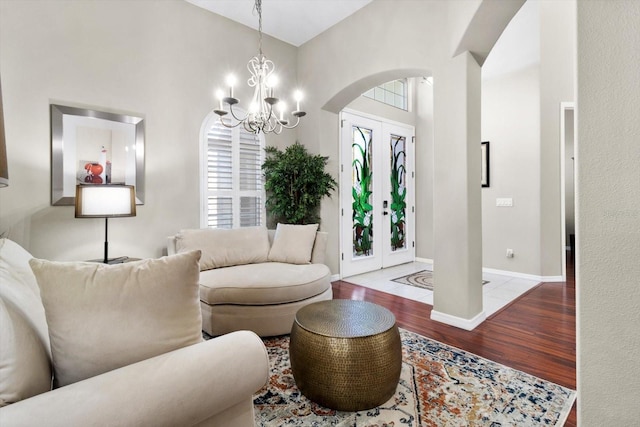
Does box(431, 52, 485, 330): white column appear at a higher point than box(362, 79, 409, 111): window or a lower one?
lower

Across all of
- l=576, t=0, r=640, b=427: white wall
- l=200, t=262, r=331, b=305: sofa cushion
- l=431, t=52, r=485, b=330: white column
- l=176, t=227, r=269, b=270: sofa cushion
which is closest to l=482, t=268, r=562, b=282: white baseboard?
l=431, t=52, r=485, b=330: white column

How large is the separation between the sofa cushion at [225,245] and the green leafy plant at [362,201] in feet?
5.69

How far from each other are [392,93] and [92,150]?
4.33m

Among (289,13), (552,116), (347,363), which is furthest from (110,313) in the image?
(552,116)

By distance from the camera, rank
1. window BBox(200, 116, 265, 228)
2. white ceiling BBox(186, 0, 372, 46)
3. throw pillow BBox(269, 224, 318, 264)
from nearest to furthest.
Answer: throw pillow BBox(269, 224, 318, 264), white ceiling BBox(186, 0, 372, 46), window BBox(200, 116, 265, 228)

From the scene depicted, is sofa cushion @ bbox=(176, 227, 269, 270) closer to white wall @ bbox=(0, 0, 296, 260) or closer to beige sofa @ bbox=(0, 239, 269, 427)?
white wall @ bbox=(0, 0, 296, 260)

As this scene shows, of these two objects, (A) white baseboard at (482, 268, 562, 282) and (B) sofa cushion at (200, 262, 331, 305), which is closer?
(B) sofa cushion at (200, 262, 331, 305)

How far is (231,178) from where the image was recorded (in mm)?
3793

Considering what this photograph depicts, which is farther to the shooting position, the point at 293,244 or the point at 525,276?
the point at 525,276

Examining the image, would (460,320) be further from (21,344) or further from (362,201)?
(21,344)

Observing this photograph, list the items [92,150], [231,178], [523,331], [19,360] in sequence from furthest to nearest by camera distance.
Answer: [231,178]
[92,150]
[523,331]
[19,360]

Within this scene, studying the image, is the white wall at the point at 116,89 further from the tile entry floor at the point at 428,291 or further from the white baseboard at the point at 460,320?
the white baseboard at the point at 460,320

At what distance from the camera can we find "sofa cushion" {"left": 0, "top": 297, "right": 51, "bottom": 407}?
76 cm

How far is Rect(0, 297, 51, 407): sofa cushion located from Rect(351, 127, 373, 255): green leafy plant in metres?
4.04
